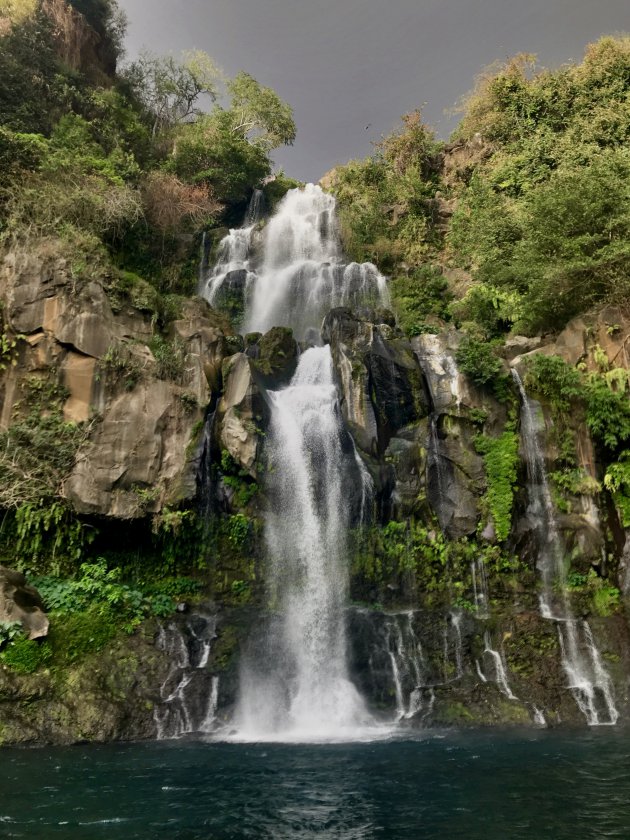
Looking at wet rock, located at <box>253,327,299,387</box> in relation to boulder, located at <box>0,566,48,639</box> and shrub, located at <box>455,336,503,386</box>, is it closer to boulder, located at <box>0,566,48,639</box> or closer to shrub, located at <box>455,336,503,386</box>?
shrub, located at <box>455,336,503,386</box>

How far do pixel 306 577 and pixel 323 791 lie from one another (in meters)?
6.73

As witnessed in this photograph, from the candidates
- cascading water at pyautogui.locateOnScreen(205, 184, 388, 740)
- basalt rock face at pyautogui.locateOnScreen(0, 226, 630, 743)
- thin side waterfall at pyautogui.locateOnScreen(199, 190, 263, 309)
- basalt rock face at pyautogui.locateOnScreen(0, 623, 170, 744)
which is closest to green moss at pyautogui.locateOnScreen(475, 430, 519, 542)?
basalt rock face at pyautogui.locateOnScreen(0, 226, 630, 743)

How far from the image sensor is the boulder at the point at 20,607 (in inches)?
444

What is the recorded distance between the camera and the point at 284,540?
14469mm

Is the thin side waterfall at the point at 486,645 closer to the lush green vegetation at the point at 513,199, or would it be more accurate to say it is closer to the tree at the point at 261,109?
the lush green vegetation at the point at 513,199

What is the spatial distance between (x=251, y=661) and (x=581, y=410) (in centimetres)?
1096

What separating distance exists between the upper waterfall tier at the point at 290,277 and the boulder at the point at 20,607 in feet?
41.7

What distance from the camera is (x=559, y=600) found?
→ 14.0 metres

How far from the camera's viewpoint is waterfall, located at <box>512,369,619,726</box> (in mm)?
12312

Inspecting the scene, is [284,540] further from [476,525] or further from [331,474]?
[476,525]

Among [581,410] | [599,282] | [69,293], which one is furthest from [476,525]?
[69,293]

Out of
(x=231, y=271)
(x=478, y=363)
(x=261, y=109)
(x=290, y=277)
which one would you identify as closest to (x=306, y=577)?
(x=478, y=363)

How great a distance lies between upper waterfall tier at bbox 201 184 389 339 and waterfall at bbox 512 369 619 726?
8.49 meters

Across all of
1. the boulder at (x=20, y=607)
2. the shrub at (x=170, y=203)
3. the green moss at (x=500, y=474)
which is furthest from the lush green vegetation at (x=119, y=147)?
the green moss at (x=500, y=474)
